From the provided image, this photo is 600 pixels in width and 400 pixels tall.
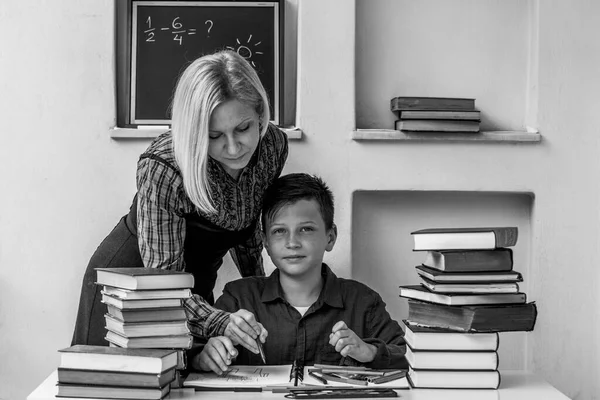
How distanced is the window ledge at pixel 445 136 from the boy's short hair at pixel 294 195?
1.67 feet

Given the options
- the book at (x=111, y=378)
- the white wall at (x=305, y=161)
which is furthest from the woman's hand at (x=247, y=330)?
the white wall at (x=305, y=161)

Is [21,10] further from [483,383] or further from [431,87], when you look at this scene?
[483,383]

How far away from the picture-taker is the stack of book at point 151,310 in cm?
178

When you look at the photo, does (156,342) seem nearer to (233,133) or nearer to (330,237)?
(233,133)

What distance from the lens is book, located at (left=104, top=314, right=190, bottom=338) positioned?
1781 millimetres

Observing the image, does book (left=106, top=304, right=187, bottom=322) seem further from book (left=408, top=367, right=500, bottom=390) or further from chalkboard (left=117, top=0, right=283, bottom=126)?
chalkboard (left=117, top=0, right=283, bottom=126)

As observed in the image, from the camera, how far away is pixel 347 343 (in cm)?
200

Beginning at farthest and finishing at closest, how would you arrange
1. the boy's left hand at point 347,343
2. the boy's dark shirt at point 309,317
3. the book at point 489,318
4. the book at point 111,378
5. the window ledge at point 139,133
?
the window ledge at point 139,133 < the boy's dark shirt at point 309,317 < the boy's left hand at point 347,343 < the book at point 489,318 < the book at point 111,378

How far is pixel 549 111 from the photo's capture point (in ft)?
10.00

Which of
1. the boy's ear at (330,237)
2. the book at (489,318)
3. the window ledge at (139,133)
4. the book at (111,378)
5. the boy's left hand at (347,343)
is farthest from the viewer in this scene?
the window ledge at (139,133)

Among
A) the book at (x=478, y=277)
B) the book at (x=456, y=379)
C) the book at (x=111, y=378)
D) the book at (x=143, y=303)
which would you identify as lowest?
the book at (x=456, y=379)

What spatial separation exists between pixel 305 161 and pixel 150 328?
1316mm

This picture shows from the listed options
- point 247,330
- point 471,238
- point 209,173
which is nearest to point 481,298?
point 471,238

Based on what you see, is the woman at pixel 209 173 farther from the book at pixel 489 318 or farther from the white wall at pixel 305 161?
the white wall at pixel 305 161
